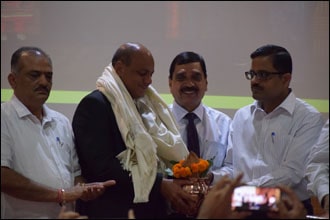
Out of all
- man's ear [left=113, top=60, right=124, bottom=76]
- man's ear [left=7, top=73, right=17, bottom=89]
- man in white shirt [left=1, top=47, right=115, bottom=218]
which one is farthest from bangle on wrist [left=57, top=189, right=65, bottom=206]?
man's ear [left=113, top=60, right=124, bottom=76]

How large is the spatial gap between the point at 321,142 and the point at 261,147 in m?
0.45

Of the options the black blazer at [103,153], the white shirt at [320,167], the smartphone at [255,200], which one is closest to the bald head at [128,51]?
the black blazer at [103,153]

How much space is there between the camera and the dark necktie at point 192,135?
3.42 meters

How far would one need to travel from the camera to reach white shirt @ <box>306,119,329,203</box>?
8.36ft

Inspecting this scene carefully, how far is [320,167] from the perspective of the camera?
2611mm

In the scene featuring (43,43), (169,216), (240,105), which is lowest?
(169,216)

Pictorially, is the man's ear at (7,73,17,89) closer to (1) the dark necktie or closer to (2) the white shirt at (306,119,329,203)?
(1) the dark necktie

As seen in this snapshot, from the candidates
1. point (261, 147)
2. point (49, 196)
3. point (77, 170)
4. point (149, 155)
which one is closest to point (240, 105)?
point (261, 147)

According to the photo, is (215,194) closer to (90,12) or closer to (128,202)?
(128,202)

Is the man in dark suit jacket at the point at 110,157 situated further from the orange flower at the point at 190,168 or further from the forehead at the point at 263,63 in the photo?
the forehead at the point at 263,63

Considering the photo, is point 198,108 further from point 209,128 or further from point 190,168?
point 190,168

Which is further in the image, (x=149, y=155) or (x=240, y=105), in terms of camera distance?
(x=240, y=105)

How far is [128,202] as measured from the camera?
2.93 metres

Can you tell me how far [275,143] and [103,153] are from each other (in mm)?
811
